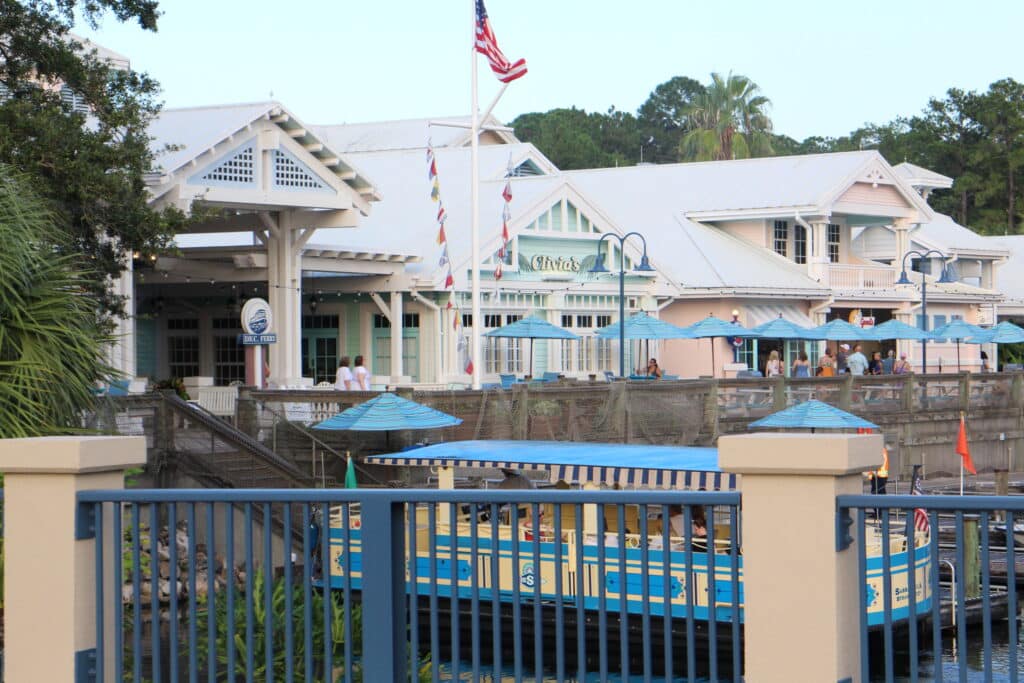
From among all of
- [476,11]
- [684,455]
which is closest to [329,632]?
[684,455]

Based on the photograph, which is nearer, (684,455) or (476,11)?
(684,455)

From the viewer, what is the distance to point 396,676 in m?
6.37

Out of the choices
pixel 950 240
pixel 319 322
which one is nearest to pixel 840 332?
pixel 319 322

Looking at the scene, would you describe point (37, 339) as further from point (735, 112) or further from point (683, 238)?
point (735, 112)

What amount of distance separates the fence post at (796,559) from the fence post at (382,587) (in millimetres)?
1391

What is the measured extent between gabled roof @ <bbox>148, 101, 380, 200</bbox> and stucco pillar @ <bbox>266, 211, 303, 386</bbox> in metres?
1.52

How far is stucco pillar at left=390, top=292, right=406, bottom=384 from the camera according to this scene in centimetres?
3619

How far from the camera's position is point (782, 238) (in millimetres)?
52281

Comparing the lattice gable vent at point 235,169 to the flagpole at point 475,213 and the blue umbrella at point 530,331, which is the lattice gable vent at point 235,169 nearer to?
the flagpole at point 475,213

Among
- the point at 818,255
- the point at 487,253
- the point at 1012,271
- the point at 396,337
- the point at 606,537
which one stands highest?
the point at 1012,271

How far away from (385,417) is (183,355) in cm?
1666

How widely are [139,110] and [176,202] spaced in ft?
15.5

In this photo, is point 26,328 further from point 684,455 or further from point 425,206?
point 425,206

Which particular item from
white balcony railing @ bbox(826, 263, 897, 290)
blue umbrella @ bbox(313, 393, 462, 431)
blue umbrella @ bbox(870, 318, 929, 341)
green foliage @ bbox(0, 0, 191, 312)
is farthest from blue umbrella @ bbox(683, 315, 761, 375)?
green foliage @ bbox(0, 0, 191, 312)
